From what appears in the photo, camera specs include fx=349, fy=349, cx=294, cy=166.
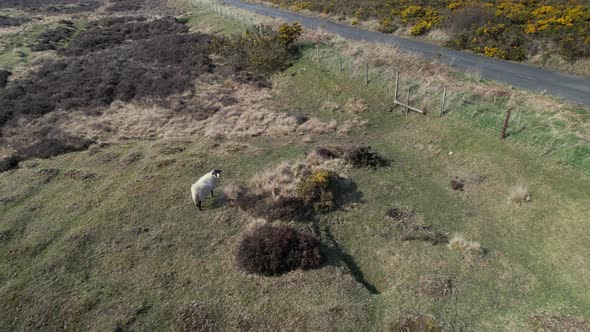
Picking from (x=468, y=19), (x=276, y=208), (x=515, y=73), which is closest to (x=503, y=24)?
(x=468, y=19)

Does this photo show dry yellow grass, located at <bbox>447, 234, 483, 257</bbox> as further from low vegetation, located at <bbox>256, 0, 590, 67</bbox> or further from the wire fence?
low vegetation, located at <bbox>256, 0, 590, 67</bbox>

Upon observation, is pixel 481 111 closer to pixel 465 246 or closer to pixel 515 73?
pixel 515 73

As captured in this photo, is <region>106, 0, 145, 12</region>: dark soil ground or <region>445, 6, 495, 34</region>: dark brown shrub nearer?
<region>445, 6, 495, 34</region>: dark brown shrub

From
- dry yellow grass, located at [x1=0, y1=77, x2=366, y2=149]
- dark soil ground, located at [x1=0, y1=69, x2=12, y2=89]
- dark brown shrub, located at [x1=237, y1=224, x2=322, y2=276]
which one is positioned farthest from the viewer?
dark soil ground, located at [x1=0, y1=69, x2=12, y2=89]

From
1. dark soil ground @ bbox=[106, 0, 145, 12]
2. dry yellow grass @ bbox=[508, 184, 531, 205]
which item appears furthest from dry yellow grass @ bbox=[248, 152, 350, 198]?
dark soil ground @ bbox=[106, 0, 145, 12]

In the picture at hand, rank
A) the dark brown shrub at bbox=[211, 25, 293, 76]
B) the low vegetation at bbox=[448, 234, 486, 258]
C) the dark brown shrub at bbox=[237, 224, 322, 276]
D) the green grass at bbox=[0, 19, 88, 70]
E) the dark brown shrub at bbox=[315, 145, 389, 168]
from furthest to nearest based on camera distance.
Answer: the green grass at bbox=[0, 19, 88, 70] < the dark brown shrub at bbox=[211, 25, 293, 76] < the dark brown shrub at bbox=[315, 145, 389, 168] < the low vegetation at bbox=[448, 234, 486, 258] < the dark brown shrub at bbox=[237, 224, 322, 276]

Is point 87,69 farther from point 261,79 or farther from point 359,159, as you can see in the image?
point 359,159
